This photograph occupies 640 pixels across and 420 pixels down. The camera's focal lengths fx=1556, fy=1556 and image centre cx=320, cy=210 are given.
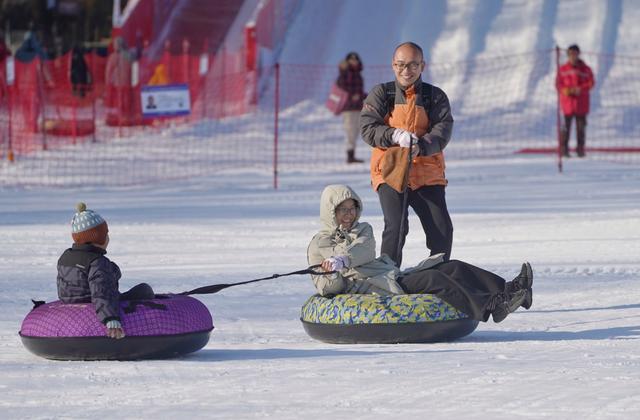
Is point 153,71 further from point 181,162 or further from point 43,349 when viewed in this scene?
point 43,349

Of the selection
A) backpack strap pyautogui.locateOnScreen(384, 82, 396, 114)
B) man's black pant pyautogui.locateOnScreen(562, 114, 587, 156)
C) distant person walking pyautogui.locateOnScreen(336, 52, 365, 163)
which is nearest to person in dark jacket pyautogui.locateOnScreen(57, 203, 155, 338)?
backpack strap pyautogui.locateOnScreen(384, 82, 396, 114)

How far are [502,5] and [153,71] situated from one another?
28.4 feet

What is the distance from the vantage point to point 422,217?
8.90 meters

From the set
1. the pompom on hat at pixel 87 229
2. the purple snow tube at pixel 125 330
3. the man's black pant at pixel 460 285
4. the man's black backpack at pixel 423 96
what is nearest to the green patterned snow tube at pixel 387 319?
the man's black pant at pixel 460 285

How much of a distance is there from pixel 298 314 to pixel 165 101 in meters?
12.9

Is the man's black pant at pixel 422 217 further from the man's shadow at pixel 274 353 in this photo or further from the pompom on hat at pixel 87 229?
the pompom on hat at pixel 87 229

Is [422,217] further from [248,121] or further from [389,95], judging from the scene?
[248,121]

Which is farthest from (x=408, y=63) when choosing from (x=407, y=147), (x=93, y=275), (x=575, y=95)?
(x=575, y=95)

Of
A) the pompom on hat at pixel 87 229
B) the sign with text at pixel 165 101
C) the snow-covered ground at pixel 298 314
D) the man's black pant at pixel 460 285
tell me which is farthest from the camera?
the sign with text at pixel 165 101

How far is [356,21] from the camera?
3297cm

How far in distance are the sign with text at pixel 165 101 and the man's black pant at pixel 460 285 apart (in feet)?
44.1

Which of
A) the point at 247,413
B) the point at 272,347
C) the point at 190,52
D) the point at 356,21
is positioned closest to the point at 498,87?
the point at 356,21

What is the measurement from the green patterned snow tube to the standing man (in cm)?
107

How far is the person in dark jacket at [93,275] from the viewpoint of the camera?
22.8 ft
